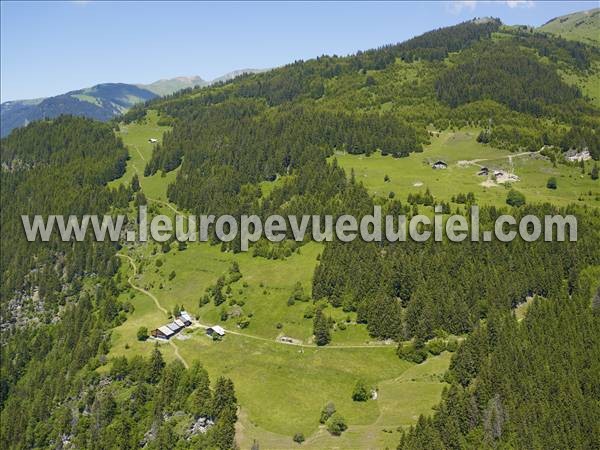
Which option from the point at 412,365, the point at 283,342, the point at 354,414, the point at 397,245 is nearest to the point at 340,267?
the point at 397,245

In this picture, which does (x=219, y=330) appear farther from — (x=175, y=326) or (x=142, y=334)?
(x=142, y=334)

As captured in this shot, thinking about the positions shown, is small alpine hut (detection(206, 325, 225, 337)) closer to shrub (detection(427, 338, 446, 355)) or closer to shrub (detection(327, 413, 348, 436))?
shrub (detection(327, 413, 348, 436))

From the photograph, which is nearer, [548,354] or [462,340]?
[548,354]

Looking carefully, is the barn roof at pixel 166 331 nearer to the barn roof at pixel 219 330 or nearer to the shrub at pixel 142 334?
the shrub at pixel 142 334

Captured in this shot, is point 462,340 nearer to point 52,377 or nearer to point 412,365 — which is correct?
point 412,365

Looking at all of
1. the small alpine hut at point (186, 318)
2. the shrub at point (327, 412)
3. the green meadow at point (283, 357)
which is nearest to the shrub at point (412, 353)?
the green meadow at point (283, 357)

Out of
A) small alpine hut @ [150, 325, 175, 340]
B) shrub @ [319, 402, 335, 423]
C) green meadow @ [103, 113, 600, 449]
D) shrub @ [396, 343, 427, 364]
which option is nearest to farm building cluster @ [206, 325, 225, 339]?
green meadow @ [103, 113, 600, 449]
